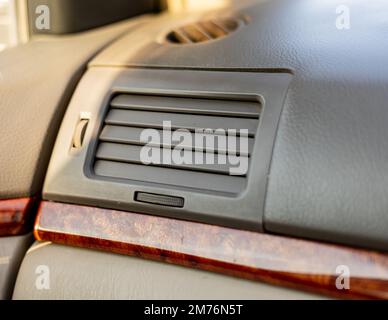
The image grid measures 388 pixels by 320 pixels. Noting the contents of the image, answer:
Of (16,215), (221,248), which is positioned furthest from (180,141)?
(16,215)

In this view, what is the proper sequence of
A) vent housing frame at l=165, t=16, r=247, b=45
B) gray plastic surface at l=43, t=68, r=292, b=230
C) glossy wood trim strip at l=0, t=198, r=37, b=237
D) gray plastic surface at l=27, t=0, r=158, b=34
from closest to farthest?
1. gray plastic surface at l=43, t=68, r=292, b=230
2. glossy wood trim strip at l=0, t=198, r=37, b=237
3. vent housing frame at l=165, t=16, r=247, b=45
4. gray plastic surface at l=27, t=0, r=158, b=34

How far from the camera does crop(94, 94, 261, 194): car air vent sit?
113 cm

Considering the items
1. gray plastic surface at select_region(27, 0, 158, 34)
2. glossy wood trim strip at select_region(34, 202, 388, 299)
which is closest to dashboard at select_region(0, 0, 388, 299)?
glossy wood trim strip at select_region(34, 202, 388, 299)

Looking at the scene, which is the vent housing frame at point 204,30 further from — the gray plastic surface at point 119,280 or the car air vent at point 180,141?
the gray plastic surface at point 119,280

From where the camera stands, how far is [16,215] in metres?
1.25

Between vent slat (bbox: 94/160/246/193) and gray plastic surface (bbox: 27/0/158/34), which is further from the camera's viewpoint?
gray plastic surface (bbox: 27/0/158/34)

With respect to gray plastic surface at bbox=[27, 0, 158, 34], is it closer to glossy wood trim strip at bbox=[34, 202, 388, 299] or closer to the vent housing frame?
the vent housing frame

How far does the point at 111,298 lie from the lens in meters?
1.14

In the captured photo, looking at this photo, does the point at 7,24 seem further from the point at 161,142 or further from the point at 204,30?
the point at 161,142

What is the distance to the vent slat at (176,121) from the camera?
1152mm

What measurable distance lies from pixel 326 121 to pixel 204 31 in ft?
2.07
